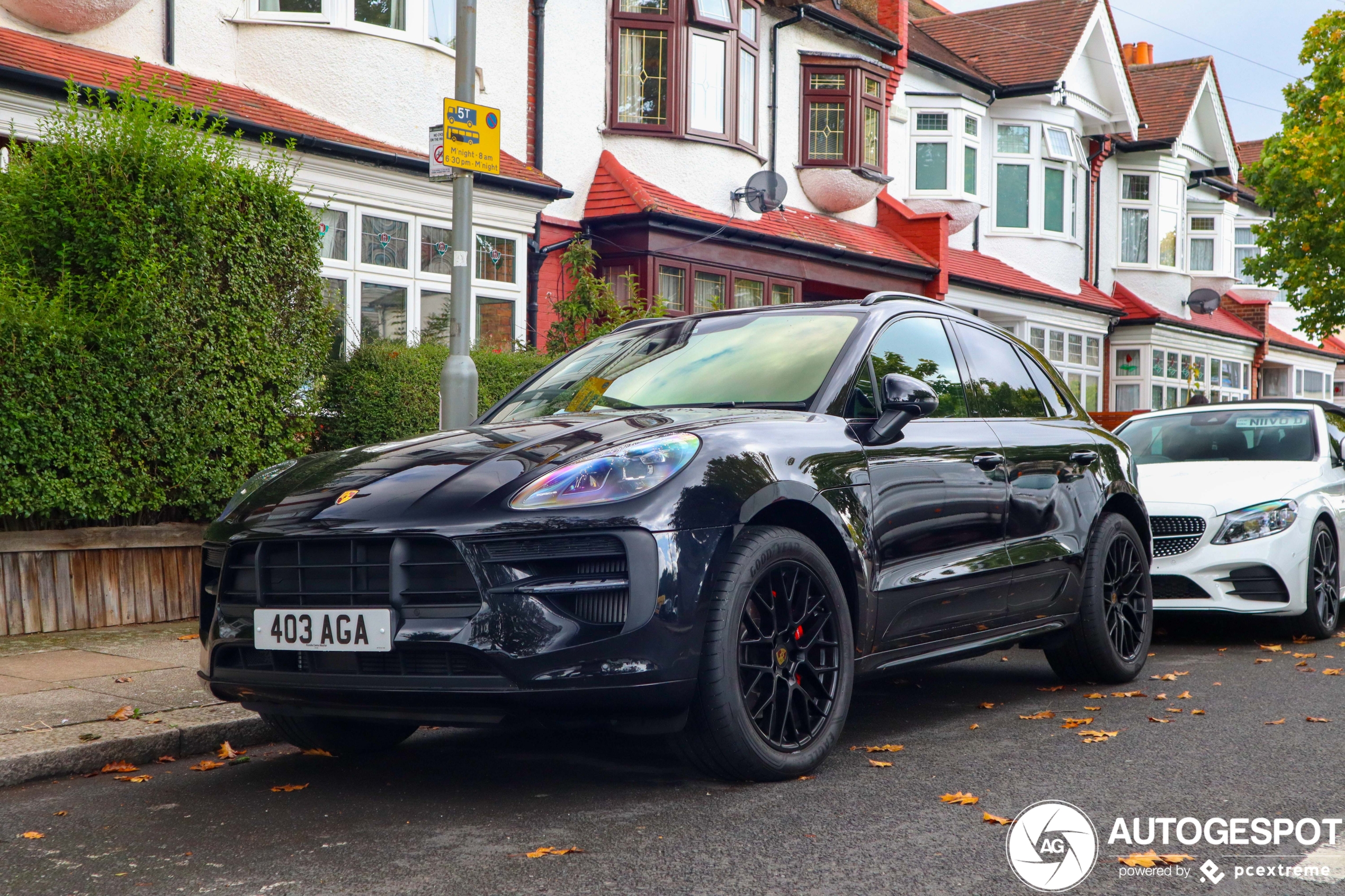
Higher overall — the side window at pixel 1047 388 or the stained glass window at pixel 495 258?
the stained glass window at pixel 495 258

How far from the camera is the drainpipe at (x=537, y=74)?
16234 mm

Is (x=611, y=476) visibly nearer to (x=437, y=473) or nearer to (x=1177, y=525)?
(x=437, y=473)

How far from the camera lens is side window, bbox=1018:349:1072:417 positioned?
6562mm

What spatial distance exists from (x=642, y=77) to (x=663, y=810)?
581 inches

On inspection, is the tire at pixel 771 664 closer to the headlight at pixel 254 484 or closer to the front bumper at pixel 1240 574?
the headlight at pixel 254 484

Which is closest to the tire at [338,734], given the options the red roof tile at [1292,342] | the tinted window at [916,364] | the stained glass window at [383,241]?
the tinted window at [916,364]

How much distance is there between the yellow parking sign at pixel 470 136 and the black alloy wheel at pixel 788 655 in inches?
209

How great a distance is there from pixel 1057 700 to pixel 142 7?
1079 cm

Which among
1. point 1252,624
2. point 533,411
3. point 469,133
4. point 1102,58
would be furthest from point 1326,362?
point 533,411

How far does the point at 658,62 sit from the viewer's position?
17609 mm

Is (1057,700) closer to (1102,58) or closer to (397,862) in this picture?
(397,862)

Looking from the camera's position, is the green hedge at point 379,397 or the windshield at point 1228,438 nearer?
the windshield at point 1228,438

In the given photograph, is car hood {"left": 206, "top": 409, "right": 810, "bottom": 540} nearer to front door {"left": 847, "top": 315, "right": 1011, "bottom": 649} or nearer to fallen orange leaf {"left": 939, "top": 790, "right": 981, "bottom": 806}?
front door {"left": 847, "top": 315, "right": 1011, "bottom": 649}

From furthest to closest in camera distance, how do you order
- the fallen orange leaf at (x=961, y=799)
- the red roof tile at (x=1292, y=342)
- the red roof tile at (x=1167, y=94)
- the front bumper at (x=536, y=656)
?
the red roof tile at (x=1292, y=342)
the red roof tile at (x=1167, y=94)
the fallen orange leaf at (x=961, y=799)
the front bumper at (x=536, y=656)
